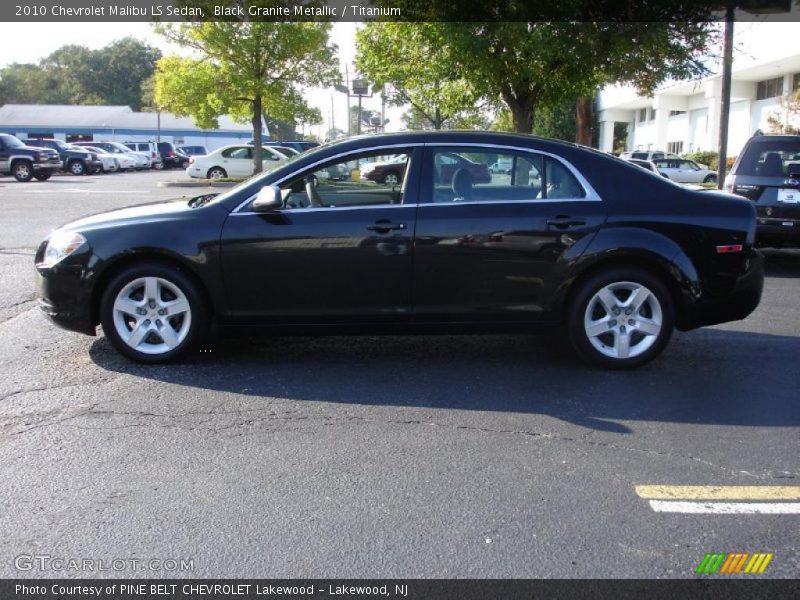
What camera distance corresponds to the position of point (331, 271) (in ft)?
17.0

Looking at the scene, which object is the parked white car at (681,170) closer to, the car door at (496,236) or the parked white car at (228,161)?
the parked white car at (228,161)

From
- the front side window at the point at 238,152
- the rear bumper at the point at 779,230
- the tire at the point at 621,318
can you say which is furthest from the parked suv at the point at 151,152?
the tire at the point at 621,318

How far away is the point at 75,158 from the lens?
36.2m

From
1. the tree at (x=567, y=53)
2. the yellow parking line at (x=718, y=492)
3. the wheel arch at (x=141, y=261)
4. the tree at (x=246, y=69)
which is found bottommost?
the yellow parking line at (x=718, y=492)

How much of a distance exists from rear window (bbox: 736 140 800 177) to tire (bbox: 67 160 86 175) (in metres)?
34.1

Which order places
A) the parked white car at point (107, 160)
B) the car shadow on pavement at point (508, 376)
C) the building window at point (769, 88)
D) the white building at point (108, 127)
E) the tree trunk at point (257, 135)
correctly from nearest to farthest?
the car shadow on pavement at point (508, 376), the tree trunk at point (257, 135), the building window at point (769, 88), the parked white car at point (107, 160), the white building at point (108, 127)

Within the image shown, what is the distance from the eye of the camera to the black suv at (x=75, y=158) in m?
36.2

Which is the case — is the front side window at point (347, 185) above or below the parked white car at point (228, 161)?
below

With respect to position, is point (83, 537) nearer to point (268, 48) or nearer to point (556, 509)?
point (556, 509)

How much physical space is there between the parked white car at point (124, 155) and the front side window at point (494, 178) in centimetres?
3945

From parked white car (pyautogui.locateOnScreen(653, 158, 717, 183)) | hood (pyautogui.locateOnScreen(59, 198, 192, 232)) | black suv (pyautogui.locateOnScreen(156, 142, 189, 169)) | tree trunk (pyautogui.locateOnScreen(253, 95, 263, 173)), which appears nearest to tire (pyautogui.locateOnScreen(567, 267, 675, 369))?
hood (pyautogui.locateOnScreen(59, 198, 192, 232))

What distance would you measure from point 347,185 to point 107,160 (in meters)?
37.5

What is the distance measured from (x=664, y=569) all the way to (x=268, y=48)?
25297 millimetres

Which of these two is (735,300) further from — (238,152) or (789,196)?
(238,152)
